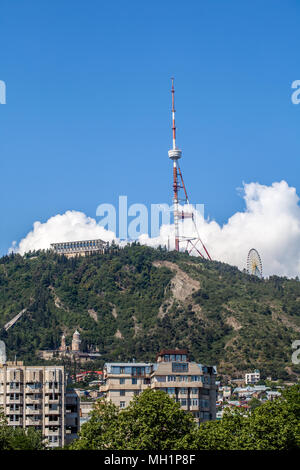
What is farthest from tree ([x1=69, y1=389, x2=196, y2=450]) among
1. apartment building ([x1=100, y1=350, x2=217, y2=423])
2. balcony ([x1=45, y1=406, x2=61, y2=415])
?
balcony ([x1=45, y1=406, x2=61, y2=415])

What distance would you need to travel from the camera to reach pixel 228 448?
86.9 meters

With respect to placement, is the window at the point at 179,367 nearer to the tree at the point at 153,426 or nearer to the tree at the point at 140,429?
the tree at the point at 140,429

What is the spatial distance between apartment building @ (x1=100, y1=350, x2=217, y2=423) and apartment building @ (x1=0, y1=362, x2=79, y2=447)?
7520mm

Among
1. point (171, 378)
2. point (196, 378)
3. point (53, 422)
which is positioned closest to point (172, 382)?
point (171, 378)

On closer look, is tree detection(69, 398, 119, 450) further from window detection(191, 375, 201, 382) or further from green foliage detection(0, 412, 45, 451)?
window detection(191, 375, 201, 382)

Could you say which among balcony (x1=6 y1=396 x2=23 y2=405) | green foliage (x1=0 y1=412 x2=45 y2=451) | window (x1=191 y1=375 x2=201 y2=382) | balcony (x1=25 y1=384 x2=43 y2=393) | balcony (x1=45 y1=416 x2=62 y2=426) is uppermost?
window (x1=191 y1=375 x2=201 y2=382)

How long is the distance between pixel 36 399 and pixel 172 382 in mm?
22359

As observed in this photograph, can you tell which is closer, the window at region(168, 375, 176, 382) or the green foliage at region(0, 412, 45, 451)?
the green foliage at region(0, 412, 45, 451)

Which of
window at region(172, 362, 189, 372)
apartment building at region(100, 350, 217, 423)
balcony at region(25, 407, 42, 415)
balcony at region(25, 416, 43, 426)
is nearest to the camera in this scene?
apartment building at region(100, 350, 217, 423)

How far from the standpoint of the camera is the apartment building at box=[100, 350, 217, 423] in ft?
418

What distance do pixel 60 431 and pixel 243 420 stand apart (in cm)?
4938
